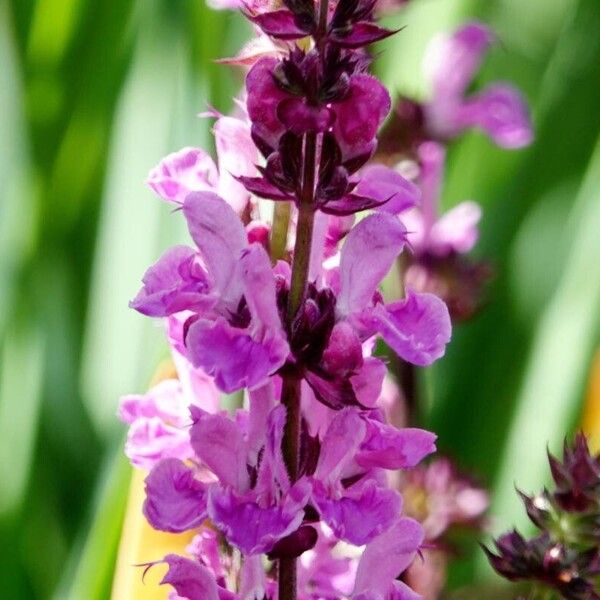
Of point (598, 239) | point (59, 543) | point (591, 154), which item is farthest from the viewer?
point (591, 154)

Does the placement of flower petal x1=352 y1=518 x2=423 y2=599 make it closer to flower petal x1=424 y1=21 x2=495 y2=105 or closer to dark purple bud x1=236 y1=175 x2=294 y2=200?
dark purple bud x1=236 y1=175 x2=294 y2=200

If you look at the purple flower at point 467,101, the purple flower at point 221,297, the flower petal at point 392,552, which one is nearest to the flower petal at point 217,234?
the purple flower at point 221,297

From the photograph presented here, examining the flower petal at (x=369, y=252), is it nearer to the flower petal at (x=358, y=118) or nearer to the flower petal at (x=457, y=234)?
the flower petal at (x=358, y=118)

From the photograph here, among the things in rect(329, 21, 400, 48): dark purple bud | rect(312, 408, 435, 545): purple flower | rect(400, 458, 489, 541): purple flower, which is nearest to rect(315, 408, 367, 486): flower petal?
rect(312, 408, 435, 545): purple flower

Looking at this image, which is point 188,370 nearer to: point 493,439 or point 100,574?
point 100,574

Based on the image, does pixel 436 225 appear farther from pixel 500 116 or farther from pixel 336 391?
pixel 336 391

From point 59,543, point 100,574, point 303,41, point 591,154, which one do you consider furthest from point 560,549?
point 591,154
